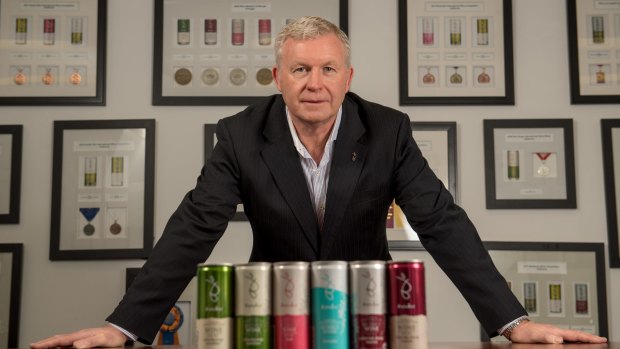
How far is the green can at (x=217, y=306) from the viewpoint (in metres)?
1.25

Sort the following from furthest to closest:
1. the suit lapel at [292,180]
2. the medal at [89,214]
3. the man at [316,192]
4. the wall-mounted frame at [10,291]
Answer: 1. the medal at [89,214]
2. the wall-mounted frame at [10,291]
3. the suit lapel at [292,180]
4. the man at [316,192]

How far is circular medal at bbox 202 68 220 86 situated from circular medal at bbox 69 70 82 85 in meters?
0.66

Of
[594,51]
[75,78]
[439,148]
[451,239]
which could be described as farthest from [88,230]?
[594,51]

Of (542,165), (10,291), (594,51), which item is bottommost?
(10,291)

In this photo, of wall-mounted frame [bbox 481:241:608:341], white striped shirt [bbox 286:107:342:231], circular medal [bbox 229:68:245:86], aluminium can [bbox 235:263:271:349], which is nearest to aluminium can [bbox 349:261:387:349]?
aluminium can [bbox 235:263:271:349]

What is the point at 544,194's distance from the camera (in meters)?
3.45

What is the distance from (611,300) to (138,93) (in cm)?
267

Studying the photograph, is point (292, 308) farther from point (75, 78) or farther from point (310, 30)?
point (75, 78)

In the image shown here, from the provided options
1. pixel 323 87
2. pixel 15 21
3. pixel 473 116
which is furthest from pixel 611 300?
pixel 15 21

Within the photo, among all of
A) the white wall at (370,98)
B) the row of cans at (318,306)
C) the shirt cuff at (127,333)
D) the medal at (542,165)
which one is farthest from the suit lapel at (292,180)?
the medal at (542,165)

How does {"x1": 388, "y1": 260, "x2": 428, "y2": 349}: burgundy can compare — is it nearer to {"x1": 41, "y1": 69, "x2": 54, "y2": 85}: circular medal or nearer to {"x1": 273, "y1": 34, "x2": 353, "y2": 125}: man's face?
{"x1": 273, "y1": 34, "x2": 353, "y2": 125}: man's face

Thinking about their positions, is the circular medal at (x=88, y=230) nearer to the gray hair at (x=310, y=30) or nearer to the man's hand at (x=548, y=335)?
the gray hair at (x=310, y=30)

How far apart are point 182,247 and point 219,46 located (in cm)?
176

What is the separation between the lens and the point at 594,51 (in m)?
3.54
